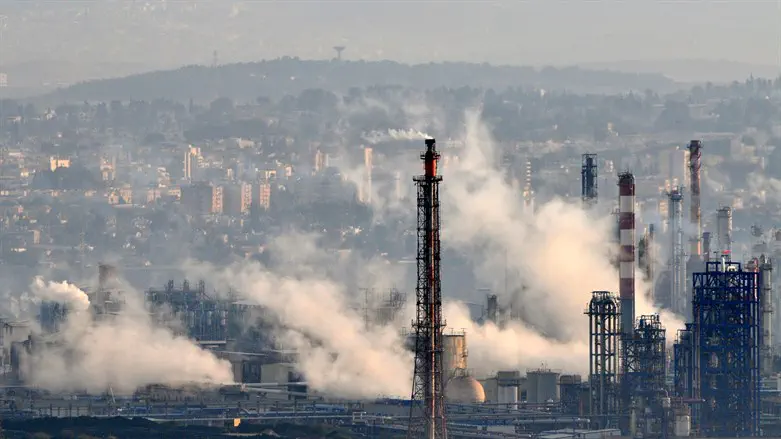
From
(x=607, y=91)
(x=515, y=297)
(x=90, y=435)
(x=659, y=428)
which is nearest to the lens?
(x=90, y=435)

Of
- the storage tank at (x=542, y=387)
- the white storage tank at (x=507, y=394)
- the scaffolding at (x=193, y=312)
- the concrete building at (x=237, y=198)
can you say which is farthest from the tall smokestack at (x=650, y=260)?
the concrete building at (x=237, y=198)

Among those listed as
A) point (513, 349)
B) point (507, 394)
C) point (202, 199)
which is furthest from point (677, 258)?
point (202, 199)

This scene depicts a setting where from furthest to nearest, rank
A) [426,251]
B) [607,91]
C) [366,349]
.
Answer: [607,91]
[366,349]
[426,251]

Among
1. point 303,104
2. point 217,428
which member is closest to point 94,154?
point 303,104

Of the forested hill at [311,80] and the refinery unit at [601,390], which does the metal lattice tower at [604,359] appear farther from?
the forested hill at [311,80]

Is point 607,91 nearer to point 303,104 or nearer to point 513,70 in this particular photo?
point 513,70
